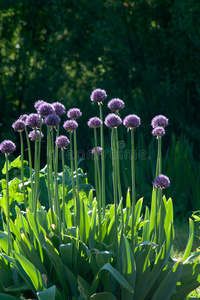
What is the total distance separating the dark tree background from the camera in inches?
206

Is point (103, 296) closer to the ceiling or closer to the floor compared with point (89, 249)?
closer to the floor

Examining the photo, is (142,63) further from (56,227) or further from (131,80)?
(56,227)

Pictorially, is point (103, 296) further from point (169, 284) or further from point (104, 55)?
point (104, 55)

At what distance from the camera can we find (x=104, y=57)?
556 cm

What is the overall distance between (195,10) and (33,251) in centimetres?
440

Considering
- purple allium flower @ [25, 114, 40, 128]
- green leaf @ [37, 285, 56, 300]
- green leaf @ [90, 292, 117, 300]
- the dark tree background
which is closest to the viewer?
green leaf @ [37, 285, 56, 300]

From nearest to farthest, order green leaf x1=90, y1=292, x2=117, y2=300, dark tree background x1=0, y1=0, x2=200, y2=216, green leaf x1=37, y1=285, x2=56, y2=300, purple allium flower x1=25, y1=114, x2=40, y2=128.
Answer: green leaf x1=37, y1=285, x2=56, y2=300, green leaf x1=90, y1=292, x2=117, y2=300, purple allium flower x1=25, y1=114, x2=40, y2=128, dark tree background x1=0, y1=0, x2=200, y2=216

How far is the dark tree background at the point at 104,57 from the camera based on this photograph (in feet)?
17.2

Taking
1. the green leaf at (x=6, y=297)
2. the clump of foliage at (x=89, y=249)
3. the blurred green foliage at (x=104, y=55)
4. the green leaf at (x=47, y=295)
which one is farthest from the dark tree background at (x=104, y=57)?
the green leaf at (x=47, y=295)

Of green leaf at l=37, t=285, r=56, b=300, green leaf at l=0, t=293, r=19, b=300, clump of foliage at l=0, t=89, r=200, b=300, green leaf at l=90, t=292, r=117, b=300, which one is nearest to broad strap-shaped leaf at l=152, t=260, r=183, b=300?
clump of foliage at l=0, t=89, r=200, b=300

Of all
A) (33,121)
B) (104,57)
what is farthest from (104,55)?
(33,121)

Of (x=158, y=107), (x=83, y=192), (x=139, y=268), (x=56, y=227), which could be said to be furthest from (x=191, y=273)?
(x=158, y=107)

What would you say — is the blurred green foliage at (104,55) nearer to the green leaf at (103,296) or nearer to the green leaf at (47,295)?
the green leaf at (103,296)

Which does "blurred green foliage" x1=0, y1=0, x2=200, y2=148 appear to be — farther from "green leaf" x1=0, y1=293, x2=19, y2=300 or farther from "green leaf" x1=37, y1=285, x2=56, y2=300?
"green leaf" x1=37, y1=285, x2=56, y2=300
